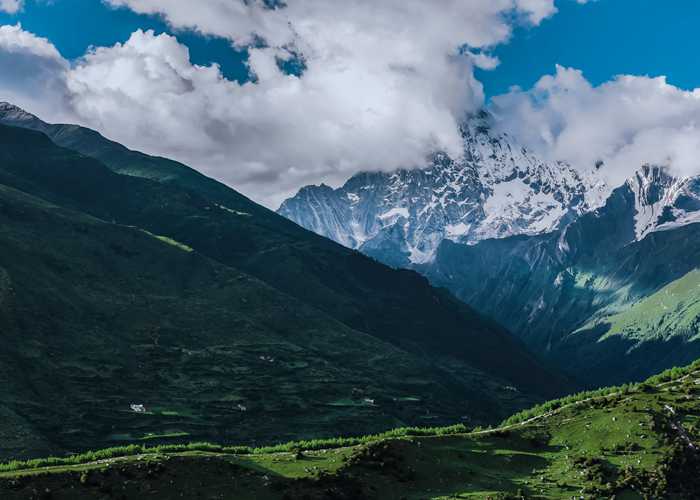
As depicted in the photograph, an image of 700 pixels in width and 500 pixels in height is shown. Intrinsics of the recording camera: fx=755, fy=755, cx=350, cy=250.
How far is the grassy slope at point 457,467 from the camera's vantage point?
48781 millimetres

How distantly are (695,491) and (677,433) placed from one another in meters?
7.74

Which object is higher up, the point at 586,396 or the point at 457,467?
the point at 586,396

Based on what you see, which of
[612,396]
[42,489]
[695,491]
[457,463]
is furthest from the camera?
[612,396]

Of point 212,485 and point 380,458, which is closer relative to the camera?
point 212,485

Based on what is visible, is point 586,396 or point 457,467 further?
point 586,396

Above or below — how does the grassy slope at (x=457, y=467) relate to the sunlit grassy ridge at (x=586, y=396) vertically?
below

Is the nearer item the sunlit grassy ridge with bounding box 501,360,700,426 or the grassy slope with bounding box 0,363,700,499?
the grassy slope with bounding box 0,363,700,499

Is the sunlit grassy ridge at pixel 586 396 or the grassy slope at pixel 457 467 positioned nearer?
the grassy slope at pixel 457 467

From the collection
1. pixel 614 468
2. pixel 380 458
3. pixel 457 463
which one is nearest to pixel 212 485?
pixel 380 458

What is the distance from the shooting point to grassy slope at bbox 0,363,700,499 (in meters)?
48.8

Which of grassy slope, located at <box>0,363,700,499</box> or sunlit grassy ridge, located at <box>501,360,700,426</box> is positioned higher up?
sunlit grassy ridge, located at <box>501,360,700,426</box>

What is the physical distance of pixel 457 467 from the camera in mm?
56688

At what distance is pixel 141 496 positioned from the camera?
47.4m

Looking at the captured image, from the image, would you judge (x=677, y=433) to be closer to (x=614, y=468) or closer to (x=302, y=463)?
(x=614, y=468)
